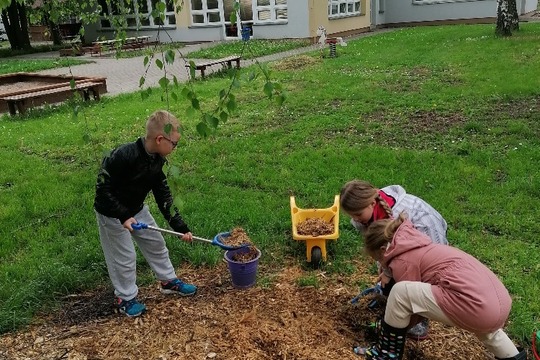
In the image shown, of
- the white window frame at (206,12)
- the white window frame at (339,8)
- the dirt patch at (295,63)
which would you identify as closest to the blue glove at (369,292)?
the dirt patch at (295,63)

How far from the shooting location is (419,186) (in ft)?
17.1

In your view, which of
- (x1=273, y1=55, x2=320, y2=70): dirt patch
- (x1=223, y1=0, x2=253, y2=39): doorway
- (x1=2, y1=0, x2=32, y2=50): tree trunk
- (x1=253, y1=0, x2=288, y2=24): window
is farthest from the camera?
(x1=2, y1=0, x2=32, y2=50): tree trunk

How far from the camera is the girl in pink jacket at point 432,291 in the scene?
8.21 ft

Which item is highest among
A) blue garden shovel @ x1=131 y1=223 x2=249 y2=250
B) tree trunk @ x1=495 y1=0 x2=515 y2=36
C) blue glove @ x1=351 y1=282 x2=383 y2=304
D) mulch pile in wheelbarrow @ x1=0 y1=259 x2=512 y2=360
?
tree trunk @ x1=495 y1=0 x2=515 y2=36

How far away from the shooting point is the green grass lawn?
4035 mm

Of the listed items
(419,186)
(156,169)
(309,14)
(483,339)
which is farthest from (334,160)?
(309,14)

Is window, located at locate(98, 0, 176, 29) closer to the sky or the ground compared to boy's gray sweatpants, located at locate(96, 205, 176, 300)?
closer to the sky

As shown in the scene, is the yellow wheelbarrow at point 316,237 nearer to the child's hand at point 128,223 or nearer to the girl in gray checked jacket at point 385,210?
the girl in gray checked jacket at point 385,210

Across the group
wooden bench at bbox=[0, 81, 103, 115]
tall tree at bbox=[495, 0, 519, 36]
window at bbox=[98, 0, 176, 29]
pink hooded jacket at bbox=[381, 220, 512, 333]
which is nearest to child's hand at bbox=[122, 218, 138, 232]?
window at bbox=[98, 0, 176, 29]

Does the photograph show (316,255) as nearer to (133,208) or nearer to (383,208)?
(383,208)

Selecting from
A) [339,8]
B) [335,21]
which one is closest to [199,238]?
[335,21]

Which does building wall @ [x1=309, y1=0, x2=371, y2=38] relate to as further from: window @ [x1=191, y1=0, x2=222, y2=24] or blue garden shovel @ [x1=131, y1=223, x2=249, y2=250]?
blue garden shovel @ [x1=131, y1=223, x2=249, y2=250]

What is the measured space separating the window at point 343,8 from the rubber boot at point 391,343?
19.6 m

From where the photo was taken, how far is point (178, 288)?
12.1ft
